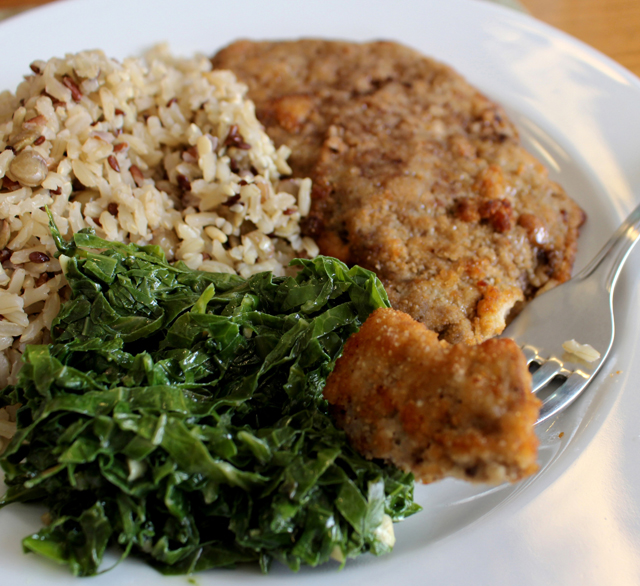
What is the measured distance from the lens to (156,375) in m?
2.32

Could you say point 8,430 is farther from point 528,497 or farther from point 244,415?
point 528,497

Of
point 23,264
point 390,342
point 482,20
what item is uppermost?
point 482,20

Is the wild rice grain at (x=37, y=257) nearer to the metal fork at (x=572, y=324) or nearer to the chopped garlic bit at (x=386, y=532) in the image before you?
the chopped garlic bit at (x=386, y=532)

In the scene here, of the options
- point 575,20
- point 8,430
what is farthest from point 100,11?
point 575,20

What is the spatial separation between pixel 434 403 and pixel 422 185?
1677 millimetres

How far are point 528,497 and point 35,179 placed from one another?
112 inches

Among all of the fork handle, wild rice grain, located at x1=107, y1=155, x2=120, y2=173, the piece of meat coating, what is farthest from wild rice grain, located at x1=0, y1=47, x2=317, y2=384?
the fork handle

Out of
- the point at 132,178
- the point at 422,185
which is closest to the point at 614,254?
the point at 422,185

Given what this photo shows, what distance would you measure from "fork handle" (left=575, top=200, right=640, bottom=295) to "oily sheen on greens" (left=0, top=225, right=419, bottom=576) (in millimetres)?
1470

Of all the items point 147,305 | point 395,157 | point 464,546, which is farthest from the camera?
point 395,157

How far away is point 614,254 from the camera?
3.23 m

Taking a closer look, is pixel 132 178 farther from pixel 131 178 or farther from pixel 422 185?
pixel 422 185

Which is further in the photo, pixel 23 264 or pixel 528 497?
pixel 23 264

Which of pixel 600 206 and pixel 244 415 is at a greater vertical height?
pixel 600 206
